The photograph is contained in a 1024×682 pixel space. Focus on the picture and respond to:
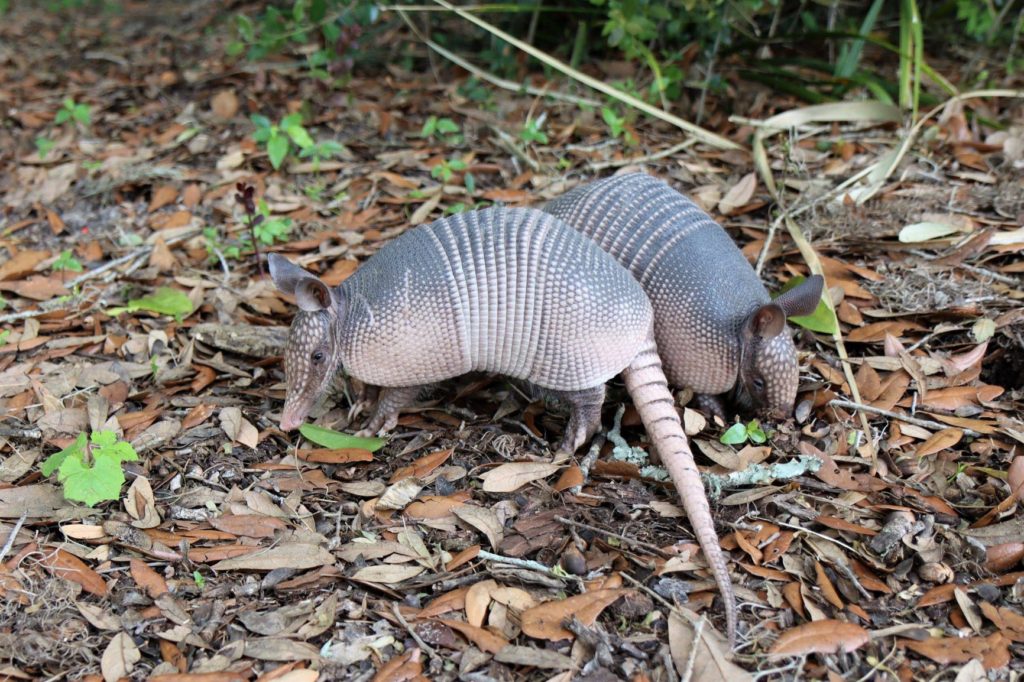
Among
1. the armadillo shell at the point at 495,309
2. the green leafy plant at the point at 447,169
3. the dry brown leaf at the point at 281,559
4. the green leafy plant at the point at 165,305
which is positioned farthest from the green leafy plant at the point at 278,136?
the dry brown leaf at the point at 281,559

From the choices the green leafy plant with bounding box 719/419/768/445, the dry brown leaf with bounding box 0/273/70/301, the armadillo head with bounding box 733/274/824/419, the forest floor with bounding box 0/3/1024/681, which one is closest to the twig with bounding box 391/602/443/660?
the forest floor with bounding box 0/3/1024/681

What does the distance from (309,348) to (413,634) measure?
1.55 metres

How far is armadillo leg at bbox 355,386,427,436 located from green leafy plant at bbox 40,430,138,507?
3.88 ft

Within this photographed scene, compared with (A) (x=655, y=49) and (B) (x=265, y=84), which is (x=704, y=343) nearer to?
(A) (x=655, y=49)

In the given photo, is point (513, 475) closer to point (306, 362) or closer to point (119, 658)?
point (306, 362)

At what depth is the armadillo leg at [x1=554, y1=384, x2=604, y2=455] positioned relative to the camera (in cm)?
421

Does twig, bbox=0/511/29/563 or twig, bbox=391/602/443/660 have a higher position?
twig, bbox=0/511/29/563

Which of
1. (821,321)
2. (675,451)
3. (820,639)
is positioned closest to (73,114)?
(675,451)

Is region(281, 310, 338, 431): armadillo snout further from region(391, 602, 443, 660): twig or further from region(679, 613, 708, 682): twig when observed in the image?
region(679, 613, 708, 682): twig

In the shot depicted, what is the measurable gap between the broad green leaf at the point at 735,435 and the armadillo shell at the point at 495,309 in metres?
0.66

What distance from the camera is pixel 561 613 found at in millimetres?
3146

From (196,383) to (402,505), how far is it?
4.96ft

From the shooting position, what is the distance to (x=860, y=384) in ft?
14.4

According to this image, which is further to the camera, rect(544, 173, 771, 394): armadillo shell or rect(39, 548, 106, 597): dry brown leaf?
rect(544, 173, 771, 394): armadillo shell
